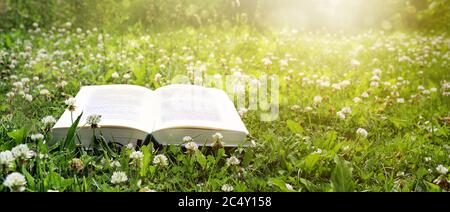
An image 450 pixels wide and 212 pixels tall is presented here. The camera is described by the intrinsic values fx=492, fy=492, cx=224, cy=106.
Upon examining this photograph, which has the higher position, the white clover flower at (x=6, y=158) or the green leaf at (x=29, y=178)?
the white clover flower at (x=6, y=158)

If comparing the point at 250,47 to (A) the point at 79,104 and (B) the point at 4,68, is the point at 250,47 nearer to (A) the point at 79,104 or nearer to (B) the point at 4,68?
(B) the point at 4,68

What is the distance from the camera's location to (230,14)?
7922 mm

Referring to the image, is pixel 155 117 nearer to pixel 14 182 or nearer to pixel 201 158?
pixel 201 158

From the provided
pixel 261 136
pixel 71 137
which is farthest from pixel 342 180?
pixel 71 137

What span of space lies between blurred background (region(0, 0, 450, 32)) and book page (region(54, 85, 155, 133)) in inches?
83.3

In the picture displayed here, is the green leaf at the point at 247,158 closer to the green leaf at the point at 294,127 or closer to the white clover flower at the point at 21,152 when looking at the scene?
the green leaf at the point at 294,127

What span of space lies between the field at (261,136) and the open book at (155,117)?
0.07m

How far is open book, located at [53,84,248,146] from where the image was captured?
2205 millimetres

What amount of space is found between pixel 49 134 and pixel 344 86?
7.50ft

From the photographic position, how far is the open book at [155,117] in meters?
2.21

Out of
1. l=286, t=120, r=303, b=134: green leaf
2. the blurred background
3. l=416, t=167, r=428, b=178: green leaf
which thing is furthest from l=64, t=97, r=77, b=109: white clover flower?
the blurred background

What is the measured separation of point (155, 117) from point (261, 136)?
650mm

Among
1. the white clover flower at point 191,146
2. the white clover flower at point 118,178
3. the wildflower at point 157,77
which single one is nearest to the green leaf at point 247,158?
the white clover flower at point 191,146

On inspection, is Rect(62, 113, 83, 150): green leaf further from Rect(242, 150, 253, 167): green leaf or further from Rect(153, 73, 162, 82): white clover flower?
Rect(153, 73, 162, 82): white clover flower
